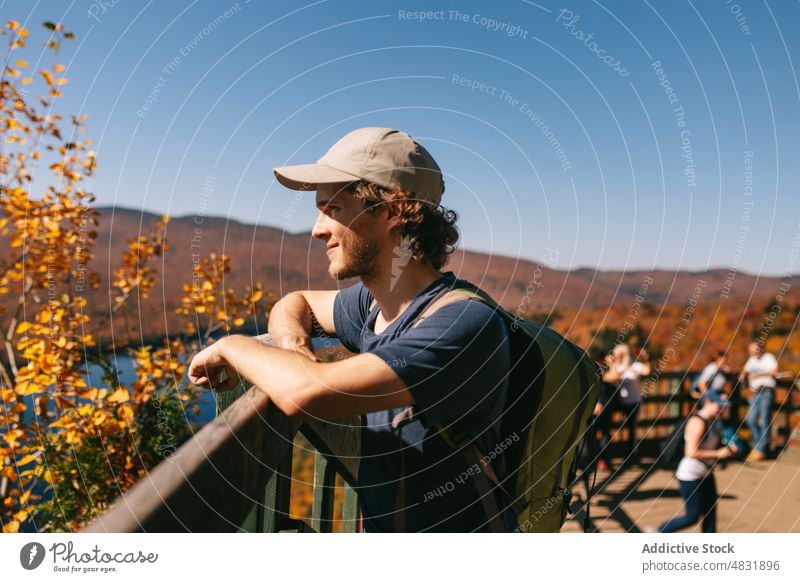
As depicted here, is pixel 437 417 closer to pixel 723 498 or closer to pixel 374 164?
pixel 374 164

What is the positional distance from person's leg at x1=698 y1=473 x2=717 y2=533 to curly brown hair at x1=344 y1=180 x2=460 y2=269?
271 cm

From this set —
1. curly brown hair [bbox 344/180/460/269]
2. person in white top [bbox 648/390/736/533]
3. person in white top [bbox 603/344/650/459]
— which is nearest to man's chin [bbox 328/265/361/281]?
curly brown hair [bbox 344/180/460/269]

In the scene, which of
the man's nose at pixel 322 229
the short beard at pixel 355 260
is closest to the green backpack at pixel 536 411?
the short beard at pixel 355 260

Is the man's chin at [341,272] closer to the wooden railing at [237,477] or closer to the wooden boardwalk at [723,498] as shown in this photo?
the wooden railing at [237,477]

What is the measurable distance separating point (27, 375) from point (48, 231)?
1.93 feet

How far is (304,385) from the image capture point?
3.46ft

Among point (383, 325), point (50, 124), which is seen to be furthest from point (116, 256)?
point (383, 325)

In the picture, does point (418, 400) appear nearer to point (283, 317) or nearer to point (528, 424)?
point (528, 424)

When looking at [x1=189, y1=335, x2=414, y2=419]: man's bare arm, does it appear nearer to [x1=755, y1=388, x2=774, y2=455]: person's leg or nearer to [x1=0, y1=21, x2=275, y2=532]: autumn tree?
[x1=0, y1=21, x2=275, y2=532]: autumn tree

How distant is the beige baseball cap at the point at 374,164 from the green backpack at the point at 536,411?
34 centimetres

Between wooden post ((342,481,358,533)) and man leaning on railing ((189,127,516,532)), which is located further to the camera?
wooden post ((342,481,358,533))

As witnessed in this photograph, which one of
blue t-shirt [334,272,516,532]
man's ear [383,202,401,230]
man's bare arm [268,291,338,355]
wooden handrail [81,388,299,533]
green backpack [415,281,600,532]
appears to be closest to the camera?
wooden handrail [81,388,299,533]

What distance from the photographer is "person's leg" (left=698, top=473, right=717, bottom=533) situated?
3.47 meters

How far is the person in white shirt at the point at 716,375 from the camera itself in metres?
4.53
